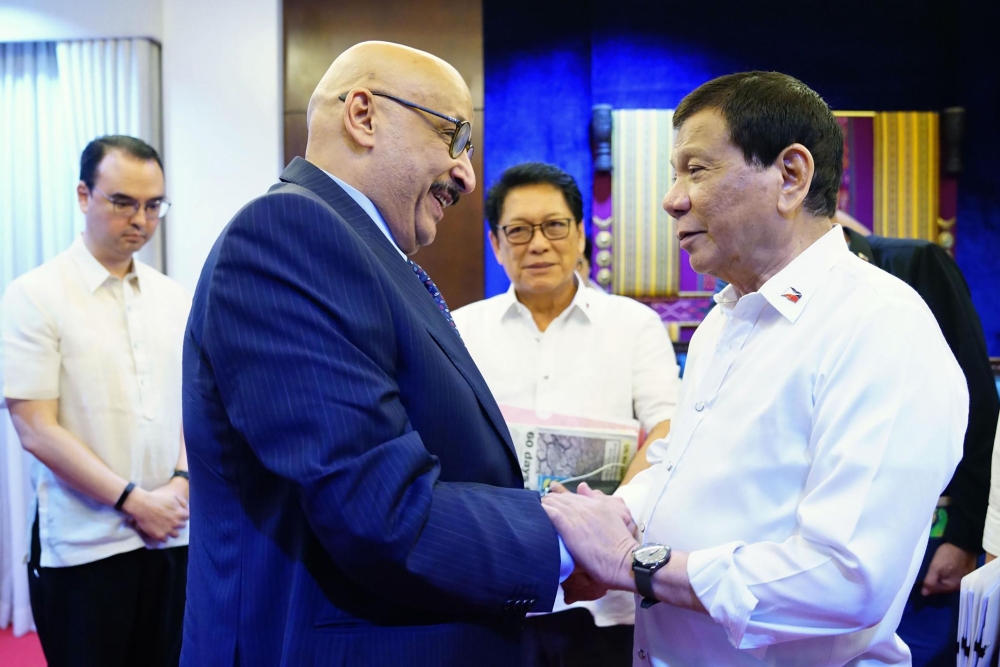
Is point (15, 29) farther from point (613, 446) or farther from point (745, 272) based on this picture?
point (745, 272)

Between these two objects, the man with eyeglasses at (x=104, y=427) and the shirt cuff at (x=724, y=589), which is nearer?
the shirt cuff at (x=724, y=589)

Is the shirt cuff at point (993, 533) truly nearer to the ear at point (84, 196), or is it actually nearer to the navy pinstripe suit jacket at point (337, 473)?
the navy pinstripe suit jacket at point (337, 473)

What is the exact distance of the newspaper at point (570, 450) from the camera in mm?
2135

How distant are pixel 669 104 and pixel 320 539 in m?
3.94

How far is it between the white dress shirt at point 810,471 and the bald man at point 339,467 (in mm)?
248

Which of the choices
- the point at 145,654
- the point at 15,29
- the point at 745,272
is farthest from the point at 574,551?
the point at 15,29

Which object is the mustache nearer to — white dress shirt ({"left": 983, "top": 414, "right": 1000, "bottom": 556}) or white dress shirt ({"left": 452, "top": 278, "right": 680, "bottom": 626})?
white dress shirt ({"left": 452, "top": 278, "right": 680, "bottom": 626})

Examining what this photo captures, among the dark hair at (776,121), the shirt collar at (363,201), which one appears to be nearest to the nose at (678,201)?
the dark hair at (776,121)

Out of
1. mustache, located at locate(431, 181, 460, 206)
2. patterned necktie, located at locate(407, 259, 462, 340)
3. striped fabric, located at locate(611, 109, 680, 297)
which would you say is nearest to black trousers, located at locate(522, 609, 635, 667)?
Result: patterned necktie, located at locate(407, 259, 462, 340)

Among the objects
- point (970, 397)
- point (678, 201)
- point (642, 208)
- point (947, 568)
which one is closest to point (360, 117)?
point (678, 201)

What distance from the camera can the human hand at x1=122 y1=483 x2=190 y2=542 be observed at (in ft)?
7.79

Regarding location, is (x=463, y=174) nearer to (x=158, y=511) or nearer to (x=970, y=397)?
(x=158, y=511)

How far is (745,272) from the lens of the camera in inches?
54.5

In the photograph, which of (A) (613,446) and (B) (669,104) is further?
(B) (669,104)
